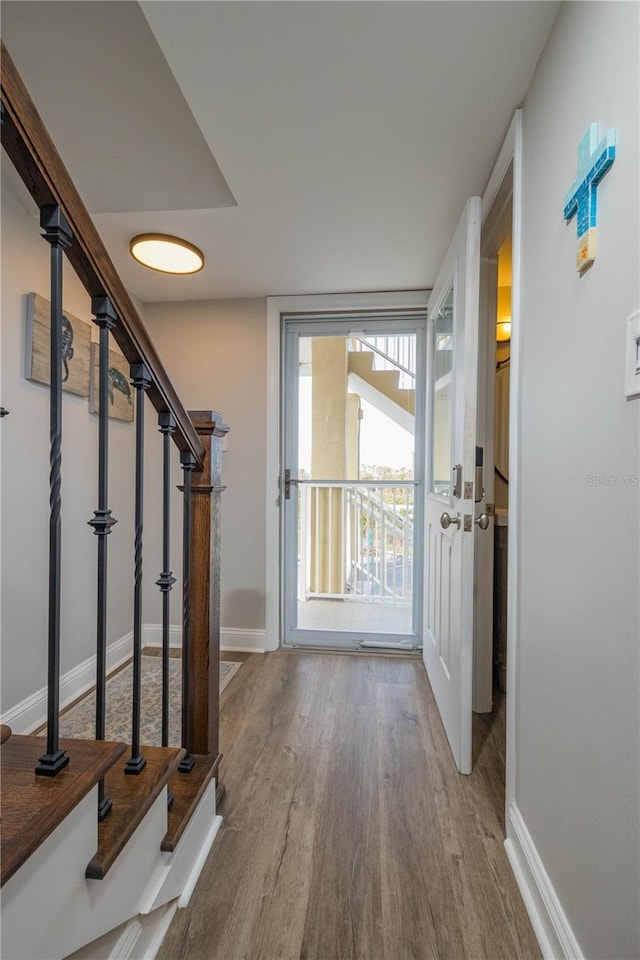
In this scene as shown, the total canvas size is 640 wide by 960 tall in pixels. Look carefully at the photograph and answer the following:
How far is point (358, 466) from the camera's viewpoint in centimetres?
275

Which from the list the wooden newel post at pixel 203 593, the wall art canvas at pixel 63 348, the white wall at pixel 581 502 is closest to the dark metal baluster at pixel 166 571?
the wooden newel post at pixel 203 593

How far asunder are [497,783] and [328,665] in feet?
3.68

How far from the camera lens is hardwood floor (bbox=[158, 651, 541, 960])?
1.01 meters

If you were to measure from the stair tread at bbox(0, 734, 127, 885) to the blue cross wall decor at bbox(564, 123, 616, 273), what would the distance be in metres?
1.31

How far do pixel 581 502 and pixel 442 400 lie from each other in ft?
4.47

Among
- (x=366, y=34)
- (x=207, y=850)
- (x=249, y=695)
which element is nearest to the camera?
(x=366, y=34)

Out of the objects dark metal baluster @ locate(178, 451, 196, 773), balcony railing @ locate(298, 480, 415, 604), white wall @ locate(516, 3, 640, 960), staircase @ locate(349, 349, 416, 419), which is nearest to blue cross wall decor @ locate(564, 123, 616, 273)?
white wall @ locate(516, 3, 640, 960)

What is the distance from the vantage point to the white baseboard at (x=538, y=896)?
0.90 metres

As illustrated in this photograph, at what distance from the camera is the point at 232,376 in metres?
2.71

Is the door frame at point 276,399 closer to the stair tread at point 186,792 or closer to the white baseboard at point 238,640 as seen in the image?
the white baseboard at point 238,640

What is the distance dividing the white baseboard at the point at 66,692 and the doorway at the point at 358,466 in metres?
0.99

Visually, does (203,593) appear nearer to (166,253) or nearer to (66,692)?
(66,692)

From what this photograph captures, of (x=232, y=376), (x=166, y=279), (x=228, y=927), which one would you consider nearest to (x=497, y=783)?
(x=228, y=927)

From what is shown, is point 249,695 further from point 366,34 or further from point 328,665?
point 366,34
